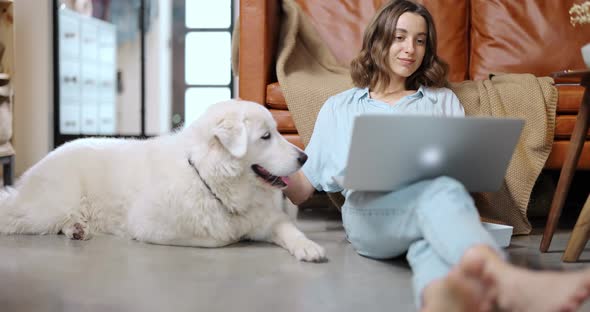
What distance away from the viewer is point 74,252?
5.58ft

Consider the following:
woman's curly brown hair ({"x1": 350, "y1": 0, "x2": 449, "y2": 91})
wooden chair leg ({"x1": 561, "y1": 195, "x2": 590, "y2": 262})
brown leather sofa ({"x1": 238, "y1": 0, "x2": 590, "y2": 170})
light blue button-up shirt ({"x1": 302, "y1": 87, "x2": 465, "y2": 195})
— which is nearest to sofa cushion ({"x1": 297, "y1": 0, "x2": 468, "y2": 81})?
brown leather sofa ({"x1": 238, "y1": 0, "x2": 590, "y2": 170})

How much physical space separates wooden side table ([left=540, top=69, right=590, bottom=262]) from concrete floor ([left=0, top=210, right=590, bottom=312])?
49mm

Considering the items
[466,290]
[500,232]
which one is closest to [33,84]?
[500,232]

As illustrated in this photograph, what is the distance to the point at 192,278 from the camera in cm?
142

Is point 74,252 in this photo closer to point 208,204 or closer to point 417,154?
point 208,204

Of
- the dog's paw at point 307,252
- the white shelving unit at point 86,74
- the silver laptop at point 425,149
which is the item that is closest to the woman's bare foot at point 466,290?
the silver laptop at point 425,149

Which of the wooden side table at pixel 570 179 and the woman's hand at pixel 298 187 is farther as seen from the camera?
the woman's hand at pixel 298 187

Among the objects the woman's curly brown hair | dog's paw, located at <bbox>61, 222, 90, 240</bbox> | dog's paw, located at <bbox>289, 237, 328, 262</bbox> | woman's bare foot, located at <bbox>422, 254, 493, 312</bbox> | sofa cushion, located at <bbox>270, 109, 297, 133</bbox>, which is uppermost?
the woman's curly brown hair

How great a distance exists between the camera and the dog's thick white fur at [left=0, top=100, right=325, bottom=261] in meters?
1.70

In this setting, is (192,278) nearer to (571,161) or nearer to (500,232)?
(500,232)

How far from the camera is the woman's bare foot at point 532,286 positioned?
2.61 ft

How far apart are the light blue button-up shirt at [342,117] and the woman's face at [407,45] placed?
10 cm

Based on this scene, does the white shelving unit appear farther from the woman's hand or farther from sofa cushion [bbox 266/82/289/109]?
the woman's hand

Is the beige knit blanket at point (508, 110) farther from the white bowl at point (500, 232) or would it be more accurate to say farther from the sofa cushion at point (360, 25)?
the sofa cushion at point (360, 25)
